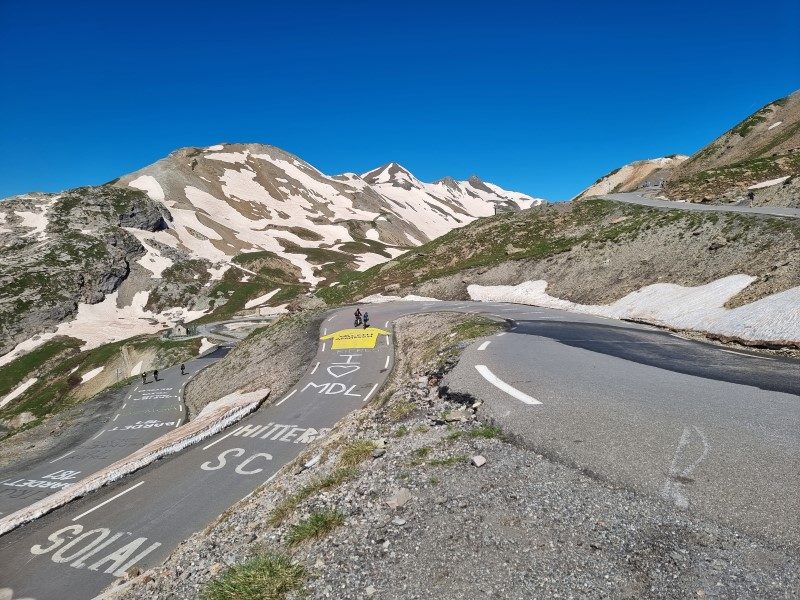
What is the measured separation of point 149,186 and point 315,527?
178 m

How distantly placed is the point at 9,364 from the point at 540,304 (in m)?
86.0

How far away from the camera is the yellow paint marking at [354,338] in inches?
1120

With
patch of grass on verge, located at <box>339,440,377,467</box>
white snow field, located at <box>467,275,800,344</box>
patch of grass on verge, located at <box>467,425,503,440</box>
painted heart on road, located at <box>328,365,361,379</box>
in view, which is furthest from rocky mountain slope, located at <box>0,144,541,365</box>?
patch of grass on verge, located at <box>467,425,503,440</box>

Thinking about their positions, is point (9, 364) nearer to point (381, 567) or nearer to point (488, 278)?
point (488, 278)

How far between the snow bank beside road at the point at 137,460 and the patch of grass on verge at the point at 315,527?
39.8ft

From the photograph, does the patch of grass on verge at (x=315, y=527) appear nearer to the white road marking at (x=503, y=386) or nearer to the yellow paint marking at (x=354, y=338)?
the white road marking at (x=503, y=386)

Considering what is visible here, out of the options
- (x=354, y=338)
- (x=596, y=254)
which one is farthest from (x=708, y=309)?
(x=354, y=338)

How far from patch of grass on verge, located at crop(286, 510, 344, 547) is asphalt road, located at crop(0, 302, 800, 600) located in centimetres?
319

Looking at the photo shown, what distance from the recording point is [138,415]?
118 feet

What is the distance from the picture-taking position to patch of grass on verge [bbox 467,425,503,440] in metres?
7.17

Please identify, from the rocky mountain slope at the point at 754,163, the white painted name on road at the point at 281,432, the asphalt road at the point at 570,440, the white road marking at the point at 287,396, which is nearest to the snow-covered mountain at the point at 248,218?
the rocky mountain slope at the point at 754,163

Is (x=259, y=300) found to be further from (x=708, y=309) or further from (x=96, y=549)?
(x=708, y=309)

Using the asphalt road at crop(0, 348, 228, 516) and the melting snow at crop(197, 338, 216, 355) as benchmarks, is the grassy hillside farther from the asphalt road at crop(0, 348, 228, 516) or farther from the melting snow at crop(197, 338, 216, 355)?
the asphalt road at crop(0, 348, 228, 516)

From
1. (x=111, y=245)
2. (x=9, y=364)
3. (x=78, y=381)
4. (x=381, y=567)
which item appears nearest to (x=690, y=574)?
(x=381, y=567)
